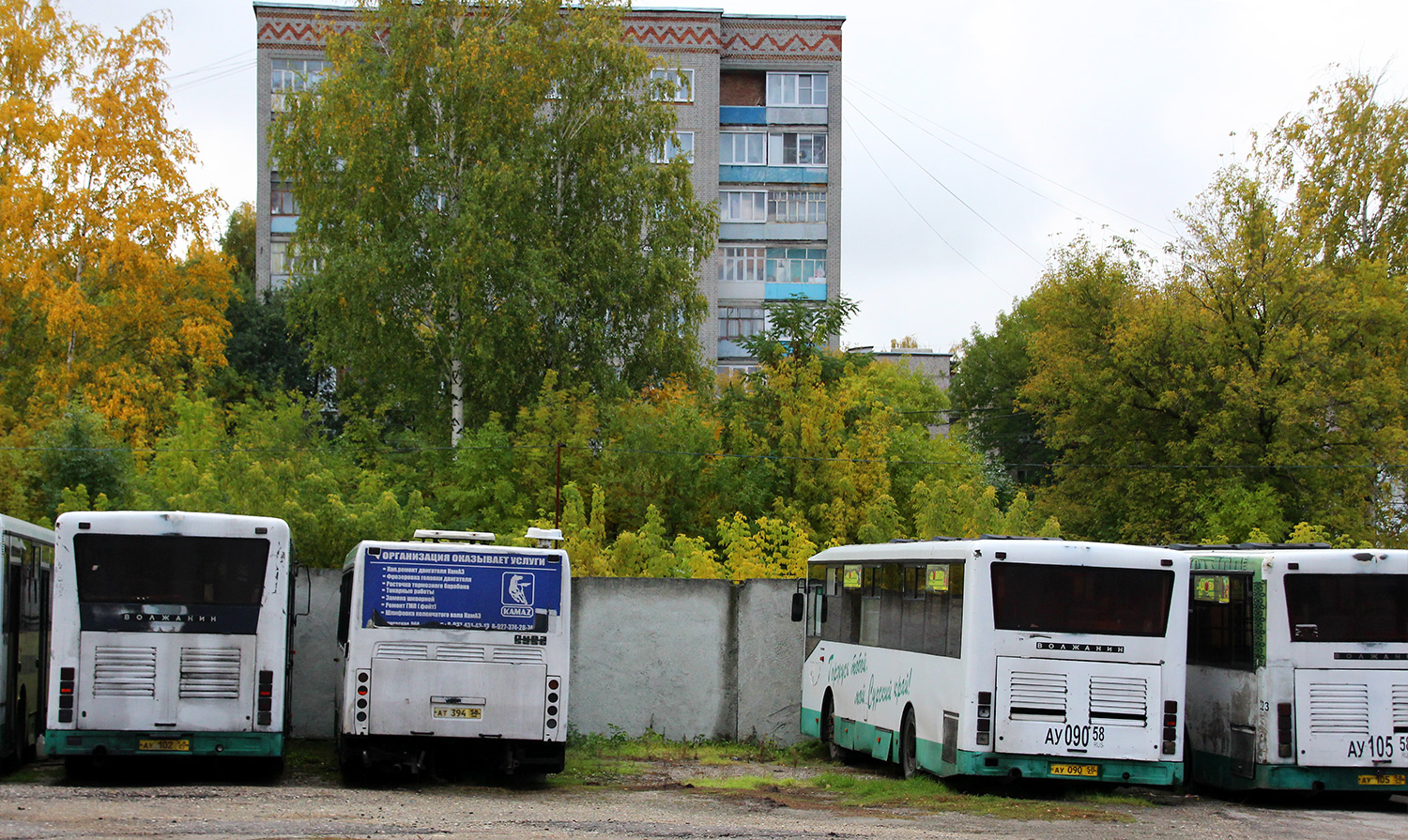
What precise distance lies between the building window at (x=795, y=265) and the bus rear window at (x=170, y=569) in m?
43.1

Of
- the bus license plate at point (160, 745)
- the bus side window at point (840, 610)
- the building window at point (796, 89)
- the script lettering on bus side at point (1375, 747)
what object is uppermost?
the building window at point (796, 89)

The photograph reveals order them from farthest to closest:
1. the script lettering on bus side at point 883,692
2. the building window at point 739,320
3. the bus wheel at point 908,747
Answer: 1. the building window at point 739,320
2. the script lettering on bus side at point 883,692
3. the bus wheel at point 908,747

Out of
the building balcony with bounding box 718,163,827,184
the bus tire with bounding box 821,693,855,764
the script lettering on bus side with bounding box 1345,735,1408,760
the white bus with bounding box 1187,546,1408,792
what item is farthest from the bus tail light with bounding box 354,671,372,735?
the building balcony with bounding box 718,163,827,184

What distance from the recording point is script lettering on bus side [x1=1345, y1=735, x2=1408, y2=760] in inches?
603

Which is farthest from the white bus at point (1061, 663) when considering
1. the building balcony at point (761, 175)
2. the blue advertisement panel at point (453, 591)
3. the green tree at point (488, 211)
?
the building balcony at point (761, 175)

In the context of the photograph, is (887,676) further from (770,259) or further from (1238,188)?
(770,259)

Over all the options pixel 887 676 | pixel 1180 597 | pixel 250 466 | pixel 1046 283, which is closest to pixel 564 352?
pixel 250 466

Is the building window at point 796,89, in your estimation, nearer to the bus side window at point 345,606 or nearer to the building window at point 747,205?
the building window at point 747,205

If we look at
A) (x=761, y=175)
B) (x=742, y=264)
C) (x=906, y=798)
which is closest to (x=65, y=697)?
(x=906, y=798)

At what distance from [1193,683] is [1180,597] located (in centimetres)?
225

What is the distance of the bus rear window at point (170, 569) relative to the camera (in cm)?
1474

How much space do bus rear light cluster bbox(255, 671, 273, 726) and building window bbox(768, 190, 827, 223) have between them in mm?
44086

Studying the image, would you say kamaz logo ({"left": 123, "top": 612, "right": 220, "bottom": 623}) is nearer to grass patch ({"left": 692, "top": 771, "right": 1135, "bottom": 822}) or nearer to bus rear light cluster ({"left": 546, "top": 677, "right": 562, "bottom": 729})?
bus rear light cluster ({"left": 546, "top": 677, "right": 562, "bottom": 729})

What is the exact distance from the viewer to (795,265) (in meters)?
57.2
